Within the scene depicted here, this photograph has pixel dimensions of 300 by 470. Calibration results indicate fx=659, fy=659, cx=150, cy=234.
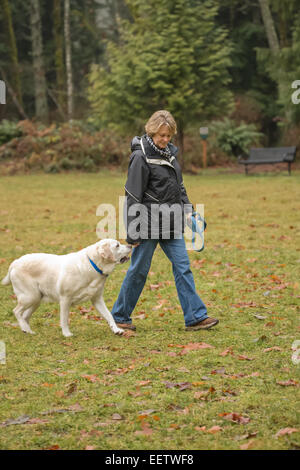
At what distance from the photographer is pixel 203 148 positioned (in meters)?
30.3

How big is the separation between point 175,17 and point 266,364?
73.3 feet

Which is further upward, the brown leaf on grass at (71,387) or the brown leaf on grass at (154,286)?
the brown leaf on grass at (71,387)

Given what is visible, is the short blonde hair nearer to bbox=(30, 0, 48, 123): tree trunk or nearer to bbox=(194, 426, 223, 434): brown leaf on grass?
bbox=(194, 426, 223, 434): brown leaf on grass

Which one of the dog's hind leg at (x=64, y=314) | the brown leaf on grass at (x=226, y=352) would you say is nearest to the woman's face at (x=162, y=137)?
the dog's hind leg at (x=64, y=314)

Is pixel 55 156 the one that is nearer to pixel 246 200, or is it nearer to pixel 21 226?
pixel 246 200

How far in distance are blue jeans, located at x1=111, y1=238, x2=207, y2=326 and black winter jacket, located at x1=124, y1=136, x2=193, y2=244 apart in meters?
0.12

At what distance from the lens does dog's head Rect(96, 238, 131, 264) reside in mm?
6418

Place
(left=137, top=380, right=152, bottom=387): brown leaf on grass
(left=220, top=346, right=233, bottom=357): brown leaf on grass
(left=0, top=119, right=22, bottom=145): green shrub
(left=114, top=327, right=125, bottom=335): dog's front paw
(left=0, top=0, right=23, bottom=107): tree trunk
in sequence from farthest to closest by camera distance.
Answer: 1. (left=0, top=0, right=23, bottom=107): tree trunk
2. (left=0, top=119, right=22, bottom=145): green shrub
3. (left=114, top=327, right=125, bottom=335): dog's front paw
4. (left=220, top=346, right=233, bottom=357): brown leaf on grass
5. (left=137, top=380, right=152, bottom=387): brown leaf on grass

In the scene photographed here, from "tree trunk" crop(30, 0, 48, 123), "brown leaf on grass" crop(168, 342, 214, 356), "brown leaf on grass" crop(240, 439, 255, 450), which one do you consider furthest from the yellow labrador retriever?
"tree trunk" crop(30, 0, 48, 123)

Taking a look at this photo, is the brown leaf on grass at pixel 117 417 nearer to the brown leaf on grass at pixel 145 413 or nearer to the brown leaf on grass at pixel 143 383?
the brown leaf on grass at pixel 145 413

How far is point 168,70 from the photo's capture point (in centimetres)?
2592

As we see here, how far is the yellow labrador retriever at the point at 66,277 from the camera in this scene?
21.2 feet
